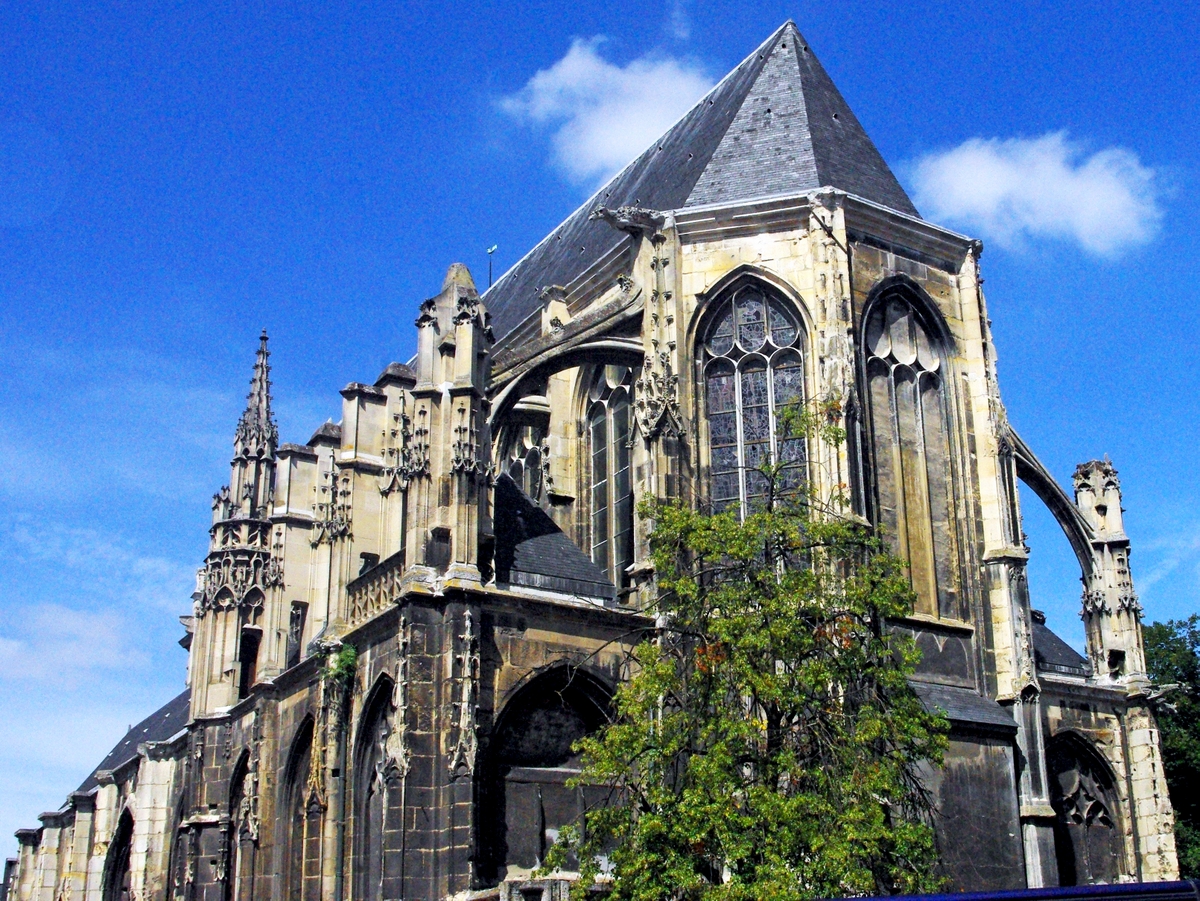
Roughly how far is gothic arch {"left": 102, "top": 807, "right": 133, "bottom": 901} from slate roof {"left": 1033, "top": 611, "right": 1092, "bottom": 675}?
19.4m

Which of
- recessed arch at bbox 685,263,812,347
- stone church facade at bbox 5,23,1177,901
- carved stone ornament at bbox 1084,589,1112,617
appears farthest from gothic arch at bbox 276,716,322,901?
carved stone ornament at bbox 1084,589,1112,617

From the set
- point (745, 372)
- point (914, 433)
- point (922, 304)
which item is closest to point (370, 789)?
point (745, 372)

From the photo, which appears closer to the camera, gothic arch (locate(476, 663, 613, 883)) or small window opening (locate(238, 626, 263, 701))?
gothic arch (locate(476, 663, 613, 883))

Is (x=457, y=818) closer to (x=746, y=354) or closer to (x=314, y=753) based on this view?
(x=314, y=753)

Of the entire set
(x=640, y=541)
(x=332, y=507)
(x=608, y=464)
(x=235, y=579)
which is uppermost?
(x=608, y=464)

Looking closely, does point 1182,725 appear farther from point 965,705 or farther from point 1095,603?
point 965,705

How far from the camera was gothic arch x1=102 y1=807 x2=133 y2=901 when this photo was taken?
31859mm

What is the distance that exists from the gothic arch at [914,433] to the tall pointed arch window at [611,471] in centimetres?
343

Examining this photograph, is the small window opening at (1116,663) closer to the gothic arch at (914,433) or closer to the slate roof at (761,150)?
the gothic arch at (914,433)

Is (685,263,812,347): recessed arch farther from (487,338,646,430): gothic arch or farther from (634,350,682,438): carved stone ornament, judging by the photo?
(487,338,646,430): gothic arch

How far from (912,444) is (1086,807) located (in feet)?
18.8

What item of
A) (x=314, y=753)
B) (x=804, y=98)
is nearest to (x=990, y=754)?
(x=314, y=753)

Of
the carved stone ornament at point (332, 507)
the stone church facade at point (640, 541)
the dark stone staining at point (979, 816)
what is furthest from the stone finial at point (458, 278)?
the dark stone staining at point (979, 816)

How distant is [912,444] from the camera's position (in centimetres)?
1989
